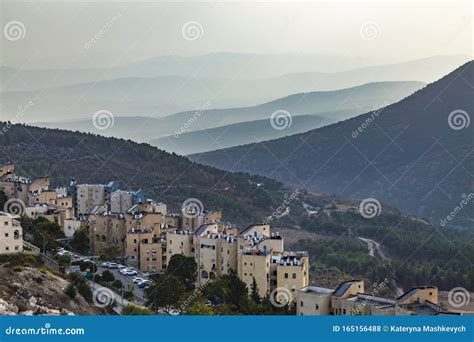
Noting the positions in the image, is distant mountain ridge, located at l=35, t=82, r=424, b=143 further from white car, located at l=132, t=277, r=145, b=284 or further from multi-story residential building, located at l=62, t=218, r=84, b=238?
white car, located at l=132, t=277, r=145, b=284

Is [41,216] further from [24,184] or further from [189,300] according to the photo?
[189,300]

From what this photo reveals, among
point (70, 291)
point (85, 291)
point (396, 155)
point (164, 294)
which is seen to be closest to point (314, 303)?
point (164, 294)

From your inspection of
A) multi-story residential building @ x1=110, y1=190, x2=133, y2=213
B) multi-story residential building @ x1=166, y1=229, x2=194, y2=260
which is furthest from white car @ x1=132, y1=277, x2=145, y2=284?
multi-story residential building @ x1=110, y1=190, x2=133, y2=213

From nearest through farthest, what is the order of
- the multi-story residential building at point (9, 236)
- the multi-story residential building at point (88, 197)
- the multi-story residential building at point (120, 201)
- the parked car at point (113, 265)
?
the multi-story residential building at point (9, 236) < the parked car at point (113, 265) < the multi-story residential building at point (120, 201) < the multi-story residential building at point (88, 197)

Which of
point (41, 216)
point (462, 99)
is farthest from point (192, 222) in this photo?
point (462, 99)

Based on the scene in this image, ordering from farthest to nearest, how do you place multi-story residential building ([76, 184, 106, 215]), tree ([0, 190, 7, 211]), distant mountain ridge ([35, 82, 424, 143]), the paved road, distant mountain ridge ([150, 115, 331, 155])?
distant mountain ridge ([150, 115, 331, 155]) → distant mountain ridge ([35, 82, 424, 143]) → multi-story residential building ([76, 184, 106, 215]) → tree ([0, 190, 7, 211]) → the paved road

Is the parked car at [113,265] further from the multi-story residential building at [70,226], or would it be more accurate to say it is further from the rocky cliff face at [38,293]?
the rocky cliff face at [38,293]

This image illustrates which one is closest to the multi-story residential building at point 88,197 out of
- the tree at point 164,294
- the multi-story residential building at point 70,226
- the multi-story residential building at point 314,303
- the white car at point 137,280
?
the multi-story residential building at point 70,226
